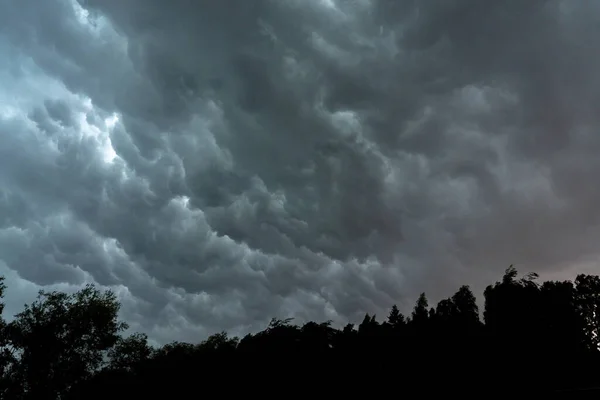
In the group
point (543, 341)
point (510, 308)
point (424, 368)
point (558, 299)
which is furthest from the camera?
point (558, 299)

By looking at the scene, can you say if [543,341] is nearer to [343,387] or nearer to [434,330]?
[434,330]

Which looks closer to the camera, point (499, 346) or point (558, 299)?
point (499, 346)

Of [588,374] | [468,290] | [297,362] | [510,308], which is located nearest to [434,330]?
[297,362]

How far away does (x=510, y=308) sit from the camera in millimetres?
44219

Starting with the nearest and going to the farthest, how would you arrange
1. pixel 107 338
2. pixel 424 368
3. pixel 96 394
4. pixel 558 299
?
pixel 424 368, pixel 96 394, pixel 558 299, pixel 107 338

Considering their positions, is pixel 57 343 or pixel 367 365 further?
pixel 57 343

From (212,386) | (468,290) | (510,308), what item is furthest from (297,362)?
(468,290)

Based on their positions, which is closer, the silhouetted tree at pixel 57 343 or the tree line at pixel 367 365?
the tree line at pixel 367 365

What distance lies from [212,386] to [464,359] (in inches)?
498

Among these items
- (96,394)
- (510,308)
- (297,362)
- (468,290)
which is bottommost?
(96,394)

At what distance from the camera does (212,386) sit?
22.7m

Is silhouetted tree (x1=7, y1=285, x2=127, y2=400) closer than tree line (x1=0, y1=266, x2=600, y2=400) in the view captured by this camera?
No

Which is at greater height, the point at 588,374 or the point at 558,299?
the point at 558,299

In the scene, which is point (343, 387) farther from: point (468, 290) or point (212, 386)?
point (468, 290)
